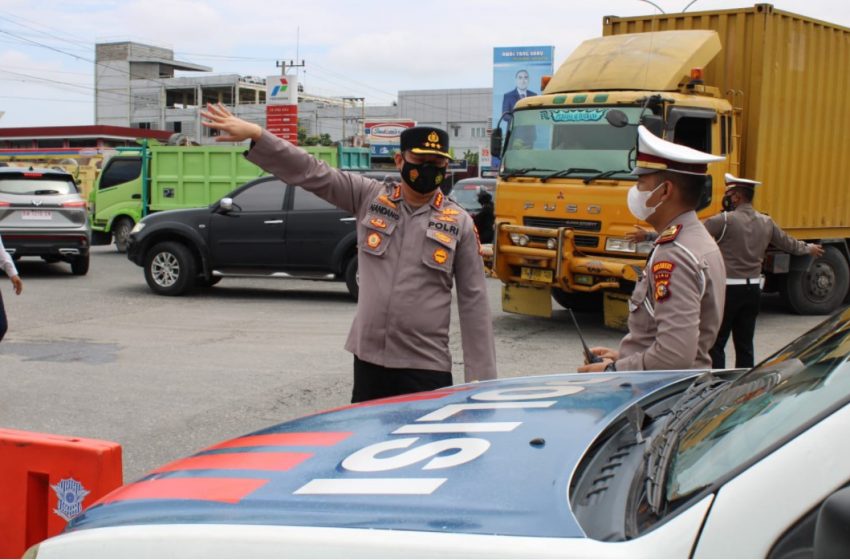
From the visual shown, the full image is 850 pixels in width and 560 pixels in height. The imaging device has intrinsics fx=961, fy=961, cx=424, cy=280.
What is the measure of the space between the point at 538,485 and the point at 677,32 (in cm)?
987

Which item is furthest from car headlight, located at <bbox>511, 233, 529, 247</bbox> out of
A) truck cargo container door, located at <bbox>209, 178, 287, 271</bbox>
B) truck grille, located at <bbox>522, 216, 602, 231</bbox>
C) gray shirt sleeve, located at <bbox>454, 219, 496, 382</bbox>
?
gray shirt sleeve, located at <bbox>454, 219, 496, 382</bbox>

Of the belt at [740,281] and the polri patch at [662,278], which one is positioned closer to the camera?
the polri patch at [662,278]

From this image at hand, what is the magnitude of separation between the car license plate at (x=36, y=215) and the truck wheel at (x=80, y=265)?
0.91 m

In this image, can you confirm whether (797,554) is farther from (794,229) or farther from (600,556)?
(794,229)

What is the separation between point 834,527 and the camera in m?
1.43

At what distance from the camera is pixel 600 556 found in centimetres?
163

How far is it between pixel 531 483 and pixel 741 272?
18.4ft

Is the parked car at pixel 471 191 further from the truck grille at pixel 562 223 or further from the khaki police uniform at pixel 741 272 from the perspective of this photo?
the khaki police uniform at pixel 741 272

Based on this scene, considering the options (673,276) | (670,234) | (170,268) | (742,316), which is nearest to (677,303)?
(673,276)

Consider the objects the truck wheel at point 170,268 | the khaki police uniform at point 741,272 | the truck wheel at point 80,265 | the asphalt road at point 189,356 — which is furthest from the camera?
the truck wheel at point 80,265

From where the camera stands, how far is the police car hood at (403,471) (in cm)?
183

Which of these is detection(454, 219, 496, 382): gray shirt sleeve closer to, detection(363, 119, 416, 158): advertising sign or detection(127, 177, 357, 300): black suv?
detection(127, 177, 357, 300): black suv

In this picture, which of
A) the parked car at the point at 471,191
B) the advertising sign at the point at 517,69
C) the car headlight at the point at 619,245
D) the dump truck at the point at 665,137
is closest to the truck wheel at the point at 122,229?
the parked car at the point at 471,191

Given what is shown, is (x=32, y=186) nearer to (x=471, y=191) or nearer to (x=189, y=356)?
(x=189, y=356)
